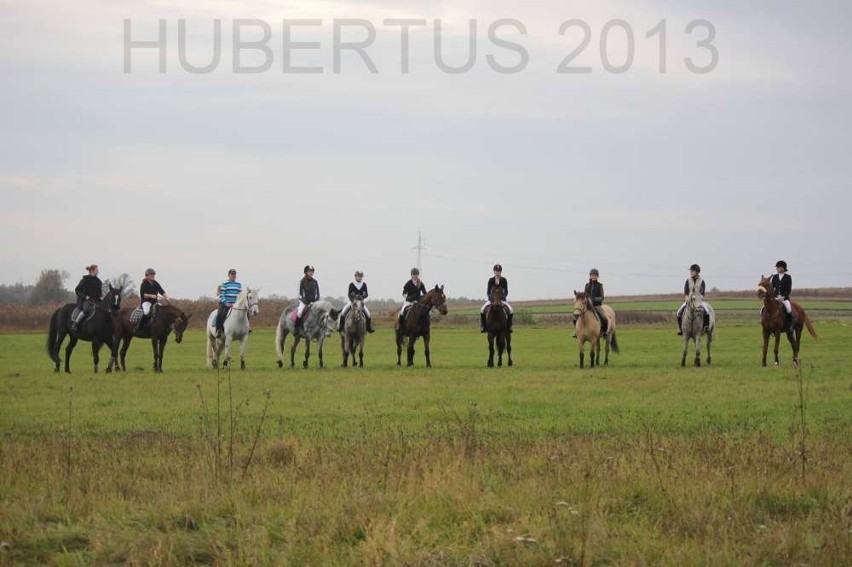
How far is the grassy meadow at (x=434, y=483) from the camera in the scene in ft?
23.5

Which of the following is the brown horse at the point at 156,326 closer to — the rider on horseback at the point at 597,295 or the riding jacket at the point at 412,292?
the riding jacket at the point at 412,292

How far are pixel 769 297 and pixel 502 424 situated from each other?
14.3 meters

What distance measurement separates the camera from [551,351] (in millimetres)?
38156

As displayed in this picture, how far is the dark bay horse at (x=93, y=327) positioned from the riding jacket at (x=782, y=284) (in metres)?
16.9

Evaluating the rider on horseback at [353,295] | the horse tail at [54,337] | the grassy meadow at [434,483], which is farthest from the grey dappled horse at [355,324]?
the grassy meadow at [434,483]

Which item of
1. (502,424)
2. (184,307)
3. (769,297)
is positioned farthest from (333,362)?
(184,307)

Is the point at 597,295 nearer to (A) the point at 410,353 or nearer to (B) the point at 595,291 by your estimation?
(B) the point at 595,291

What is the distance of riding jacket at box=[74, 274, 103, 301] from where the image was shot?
27.3m

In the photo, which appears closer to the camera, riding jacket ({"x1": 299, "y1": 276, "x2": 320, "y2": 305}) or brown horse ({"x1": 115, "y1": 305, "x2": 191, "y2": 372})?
brown horse ({"x1": 115, "y1": 305, "x2": 191, "y2": 372})

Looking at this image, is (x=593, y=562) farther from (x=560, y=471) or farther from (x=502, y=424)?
(x=502, y=424)

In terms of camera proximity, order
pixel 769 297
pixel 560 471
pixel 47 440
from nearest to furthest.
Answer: pixel 560 471, pixel 47 440, pixel 769 297

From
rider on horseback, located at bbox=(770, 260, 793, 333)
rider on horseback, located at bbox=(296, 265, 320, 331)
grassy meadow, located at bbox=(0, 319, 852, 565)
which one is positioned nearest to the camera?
grassy meadow, located at bbox=(0, 319, 852, 565)

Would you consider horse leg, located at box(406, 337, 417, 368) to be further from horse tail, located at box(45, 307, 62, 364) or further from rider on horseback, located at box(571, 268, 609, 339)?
horse tail, located at box(45, 307, 62, 364)

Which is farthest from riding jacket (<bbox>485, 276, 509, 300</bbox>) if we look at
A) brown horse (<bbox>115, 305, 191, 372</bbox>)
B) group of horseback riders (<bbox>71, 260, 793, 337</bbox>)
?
brown horse (<bbox>115, 305, 191, 372</bbox>)
